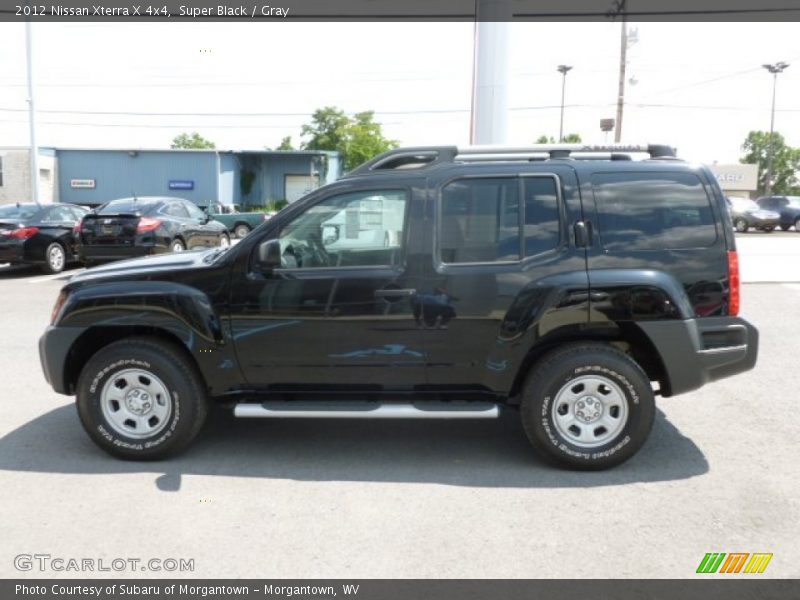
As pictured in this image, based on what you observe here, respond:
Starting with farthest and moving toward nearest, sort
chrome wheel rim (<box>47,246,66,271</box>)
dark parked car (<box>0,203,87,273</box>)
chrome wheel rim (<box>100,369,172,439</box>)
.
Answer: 1. chrome wheel rim (<box>47,246,66,271</box>)
2. dark parked car (<box>0,203,87,273</box>)
3. chrome wheel rim (<box>100,369,172,439</box>)

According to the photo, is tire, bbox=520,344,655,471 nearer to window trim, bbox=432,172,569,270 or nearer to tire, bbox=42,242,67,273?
window trim, bbox=432,172,569,270

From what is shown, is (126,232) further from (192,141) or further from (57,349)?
(192,141)

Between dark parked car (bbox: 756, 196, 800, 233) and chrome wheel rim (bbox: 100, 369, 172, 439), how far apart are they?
1357 inches

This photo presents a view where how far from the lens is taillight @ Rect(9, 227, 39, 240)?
43.9 ft

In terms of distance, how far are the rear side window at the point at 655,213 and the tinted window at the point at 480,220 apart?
0.57 meters

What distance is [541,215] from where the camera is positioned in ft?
14.5

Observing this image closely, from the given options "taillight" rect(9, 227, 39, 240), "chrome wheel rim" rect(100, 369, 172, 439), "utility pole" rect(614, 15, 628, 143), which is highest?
"utility pole" rect(614, 15, 628, 143)

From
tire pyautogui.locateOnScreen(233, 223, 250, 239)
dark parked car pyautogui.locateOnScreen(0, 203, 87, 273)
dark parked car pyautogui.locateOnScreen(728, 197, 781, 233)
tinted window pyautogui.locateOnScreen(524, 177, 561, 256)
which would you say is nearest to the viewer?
tinted window pyautogui.locateOnScreen(524, 177, 561, 256)

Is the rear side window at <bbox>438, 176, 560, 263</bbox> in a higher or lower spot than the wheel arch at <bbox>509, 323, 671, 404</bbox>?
higher

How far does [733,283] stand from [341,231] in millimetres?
2570

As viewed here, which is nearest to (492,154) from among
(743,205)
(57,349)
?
(57,349)

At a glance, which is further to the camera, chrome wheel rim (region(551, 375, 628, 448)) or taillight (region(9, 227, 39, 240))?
taillight (region(9, 227, 39, 240))

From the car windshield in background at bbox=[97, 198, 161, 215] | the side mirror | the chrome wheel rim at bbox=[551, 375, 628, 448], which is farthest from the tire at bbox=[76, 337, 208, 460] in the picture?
the car windshield in background at bbox=[97, 198, 161, 215]

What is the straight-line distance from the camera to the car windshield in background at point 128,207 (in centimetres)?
1323
